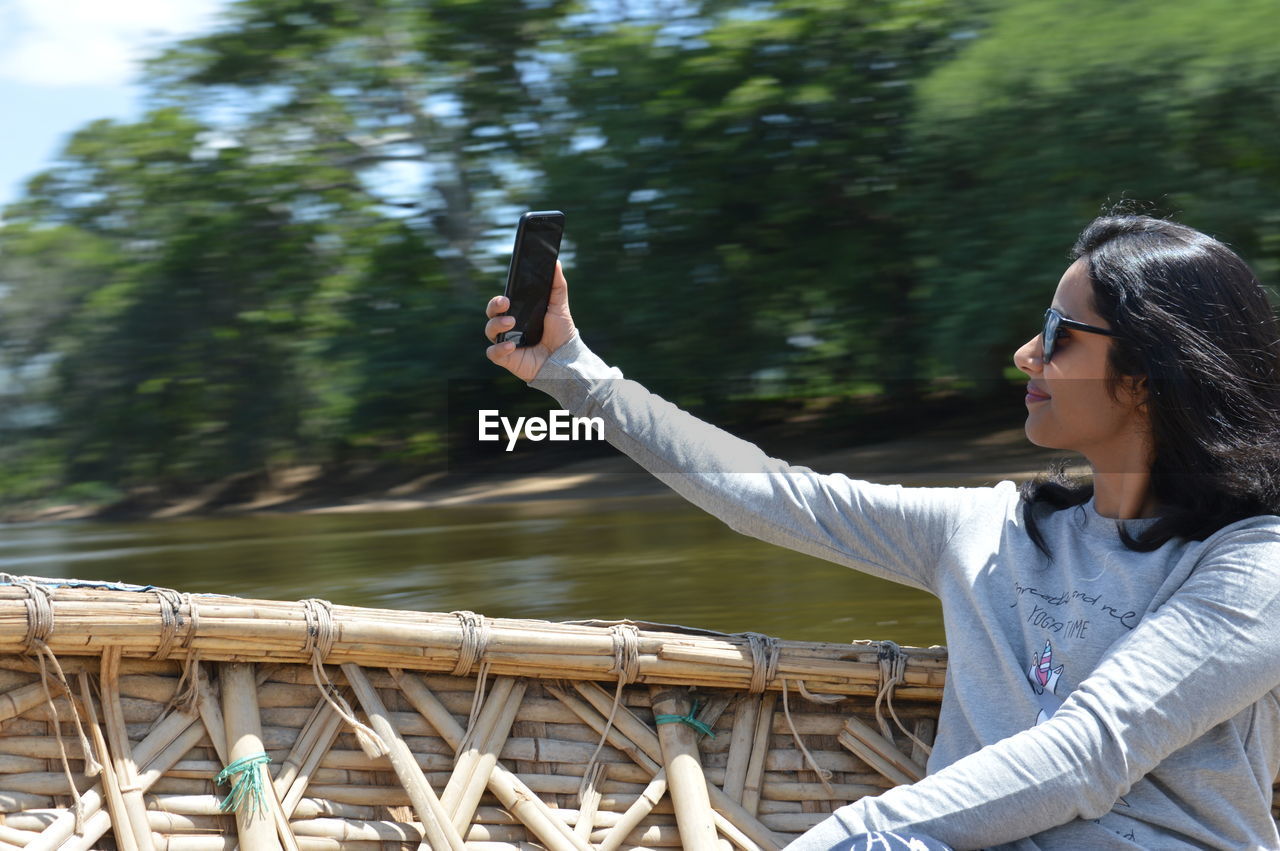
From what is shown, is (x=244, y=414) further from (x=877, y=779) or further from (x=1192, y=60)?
(x=877, y=779)

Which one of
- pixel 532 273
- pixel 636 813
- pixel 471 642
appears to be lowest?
pixel 636 813

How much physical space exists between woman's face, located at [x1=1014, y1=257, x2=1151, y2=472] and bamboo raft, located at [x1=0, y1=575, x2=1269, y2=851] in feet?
1.36

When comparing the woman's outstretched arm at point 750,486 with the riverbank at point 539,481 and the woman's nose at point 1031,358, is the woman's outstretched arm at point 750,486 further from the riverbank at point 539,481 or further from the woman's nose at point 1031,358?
the riverbank at point 539,481

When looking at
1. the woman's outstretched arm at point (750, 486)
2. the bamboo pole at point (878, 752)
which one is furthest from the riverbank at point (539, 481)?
the woman's outstretched arm at point (750, 486)

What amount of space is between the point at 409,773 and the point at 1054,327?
83 cm

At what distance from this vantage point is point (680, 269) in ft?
33.2

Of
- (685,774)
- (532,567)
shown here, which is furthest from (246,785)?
(532,567)

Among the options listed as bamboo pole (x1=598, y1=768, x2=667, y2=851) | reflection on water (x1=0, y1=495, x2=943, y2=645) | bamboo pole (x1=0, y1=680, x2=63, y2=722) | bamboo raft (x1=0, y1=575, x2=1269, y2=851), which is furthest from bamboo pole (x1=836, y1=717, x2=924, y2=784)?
reflection on water (x1=0, y1=495, x2=943, y2=645)

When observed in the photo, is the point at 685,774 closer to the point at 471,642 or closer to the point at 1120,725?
the point at 471,642

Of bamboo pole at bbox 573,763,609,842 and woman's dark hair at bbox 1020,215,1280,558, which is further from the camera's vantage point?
bamboo pole at bbox 573,763,609,842

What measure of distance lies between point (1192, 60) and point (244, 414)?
7751 millimetres

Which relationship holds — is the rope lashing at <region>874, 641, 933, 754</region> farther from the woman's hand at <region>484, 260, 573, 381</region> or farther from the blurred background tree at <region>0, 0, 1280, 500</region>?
the blurred background tree at <region>0, 0, 1280, 500</region>

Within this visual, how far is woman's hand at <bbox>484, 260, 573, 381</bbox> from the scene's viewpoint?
4.42 ft

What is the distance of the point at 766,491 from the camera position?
133cm
